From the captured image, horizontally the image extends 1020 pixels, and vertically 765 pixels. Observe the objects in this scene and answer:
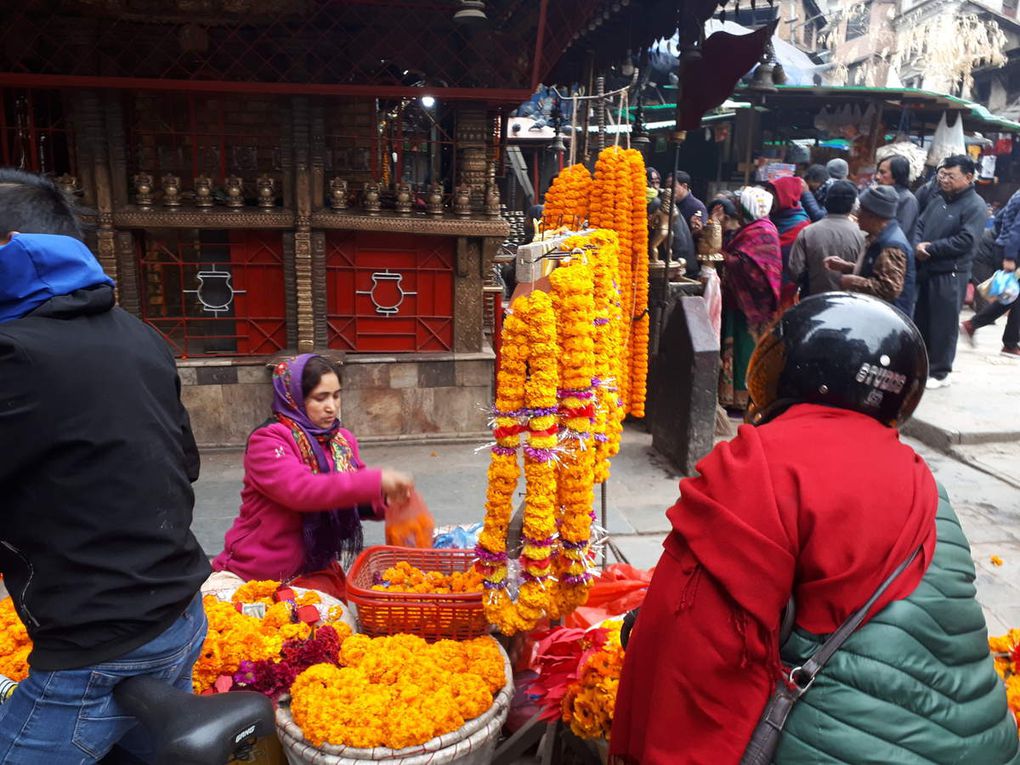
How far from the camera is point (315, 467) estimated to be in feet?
10.7

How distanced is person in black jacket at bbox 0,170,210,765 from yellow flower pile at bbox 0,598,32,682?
2.61 feet

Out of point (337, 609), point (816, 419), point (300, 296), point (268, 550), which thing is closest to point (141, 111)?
point (300, 296)

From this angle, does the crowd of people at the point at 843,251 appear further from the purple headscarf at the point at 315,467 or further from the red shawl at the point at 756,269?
the purple headscarf at the point at 315,467

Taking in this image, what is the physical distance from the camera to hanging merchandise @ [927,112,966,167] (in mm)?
14391

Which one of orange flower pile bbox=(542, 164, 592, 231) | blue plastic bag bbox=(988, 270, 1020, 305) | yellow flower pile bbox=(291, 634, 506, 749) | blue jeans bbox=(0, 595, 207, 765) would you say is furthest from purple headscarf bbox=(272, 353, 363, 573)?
blue plastic bag bbox=(988, 270, 1020, 305)

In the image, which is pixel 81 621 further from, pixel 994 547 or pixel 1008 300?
pixel 1008 300

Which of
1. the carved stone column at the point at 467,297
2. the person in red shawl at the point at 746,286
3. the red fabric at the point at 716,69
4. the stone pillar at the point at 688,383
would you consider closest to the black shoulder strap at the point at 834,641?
the stone pillar at the point at 688,383

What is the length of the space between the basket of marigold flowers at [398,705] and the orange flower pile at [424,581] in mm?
270

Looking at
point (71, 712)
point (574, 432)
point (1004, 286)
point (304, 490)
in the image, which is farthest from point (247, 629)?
point (1004, 286)

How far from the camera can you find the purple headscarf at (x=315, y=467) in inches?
126

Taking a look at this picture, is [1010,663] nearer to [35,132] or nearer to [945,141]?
[35,132]

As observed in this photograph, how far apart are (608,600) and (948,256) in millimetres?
6103

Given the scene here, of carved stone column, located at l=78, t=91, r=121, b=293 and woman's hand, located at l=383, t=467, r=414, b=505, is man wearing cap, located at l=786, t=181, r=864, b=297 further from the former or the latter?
carved stone column, located at l=78, t=91, r=121, b=293

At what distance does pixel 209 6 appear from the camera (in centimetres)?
605
